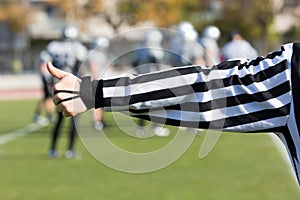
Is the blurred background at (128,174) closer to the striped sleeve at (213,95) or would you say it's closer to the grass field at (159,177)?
the grass field at (159,177)

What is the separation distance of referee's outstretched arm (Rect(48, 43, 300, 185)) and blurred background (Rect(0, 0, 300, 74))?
123 ft

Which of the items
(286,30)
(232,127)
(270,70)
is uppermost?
(270,70)

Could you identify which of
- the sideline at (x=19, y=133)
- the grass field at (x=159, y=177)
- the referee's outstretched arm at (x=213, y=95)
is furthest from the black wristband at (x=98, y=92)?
the sideline at (x=19, y=133)

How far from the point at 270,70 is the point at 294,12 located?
5879 centimetres

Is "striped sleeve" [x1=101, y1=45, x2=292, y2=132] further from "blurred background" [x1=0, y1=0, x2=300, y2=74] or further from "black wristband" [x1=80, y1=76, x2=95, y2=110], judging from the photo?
"blurred background" [x1=0, y1=0, x2=300, y2=74]

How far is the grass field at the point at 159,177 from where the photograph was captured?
815cm

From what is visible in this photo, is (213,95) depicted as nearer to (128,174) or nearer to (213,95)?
(213,95)

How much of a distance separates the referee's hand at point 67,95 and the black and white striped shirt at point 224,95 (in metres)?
0.08

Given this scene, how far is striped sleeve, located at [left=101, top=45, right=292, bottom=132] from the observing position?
2.70 m

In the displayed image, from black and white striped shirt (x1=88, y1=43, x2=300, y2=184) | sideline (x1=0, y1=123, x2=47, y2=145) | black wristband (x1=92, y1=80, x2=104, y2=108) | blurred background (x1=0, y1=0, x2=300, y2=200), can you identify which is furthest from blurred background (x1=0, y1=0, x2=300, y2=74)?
black wristband (x1=92, y1=80, x2=104, y2=108)

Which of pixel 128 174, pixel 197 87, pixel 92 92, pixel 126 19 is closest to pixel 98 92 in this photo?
pixel 92 92

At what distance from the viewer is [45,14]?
67.9 metres

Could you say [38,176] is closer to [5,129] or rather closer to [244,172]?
[244,172]

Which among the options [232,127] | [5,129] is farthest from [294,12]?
[232,127]
